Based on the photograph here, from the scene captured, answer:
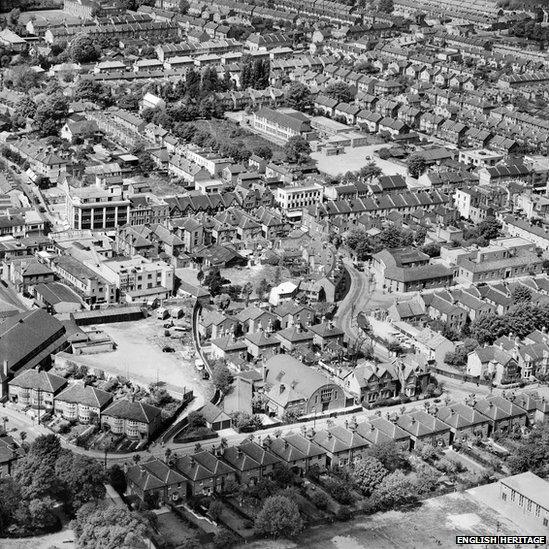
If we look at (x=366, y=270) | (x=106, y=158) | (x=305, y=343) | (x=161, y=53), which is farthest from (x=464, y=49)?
(x=305, y=343)

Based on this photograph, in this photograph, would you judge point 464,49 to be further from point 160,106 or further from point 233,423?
point 233,423

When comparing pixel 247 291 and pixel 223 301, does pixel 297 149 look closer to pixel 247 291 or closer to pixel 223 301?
pixel 247 291

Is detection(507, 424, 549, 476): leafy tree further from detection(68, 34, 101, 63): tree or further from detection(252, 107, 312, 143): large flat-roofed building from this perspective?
detection(68, 34, 101, 63): tree

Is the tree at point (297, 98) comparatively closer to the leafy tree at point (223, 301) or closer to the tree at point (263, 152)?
the tree at point (263, 152)

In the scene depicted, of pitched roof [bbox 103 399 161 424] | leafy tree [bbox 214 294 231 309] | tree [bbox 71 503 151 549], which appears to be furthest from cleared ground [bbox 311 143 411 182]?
tree [bbox 71 503 151 549]

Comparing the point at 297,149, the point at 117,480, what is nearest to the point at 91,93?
the point at 297,149

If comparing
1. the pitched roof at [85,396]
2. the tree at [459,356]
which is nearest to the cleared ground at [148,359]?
the pitched roof at [85,396]
